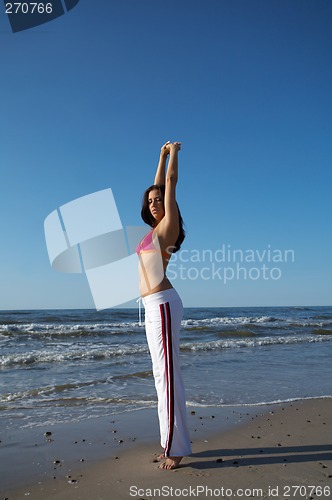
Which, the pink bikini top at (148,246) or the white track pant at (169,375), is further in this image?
the pink bikini top at (148,246)

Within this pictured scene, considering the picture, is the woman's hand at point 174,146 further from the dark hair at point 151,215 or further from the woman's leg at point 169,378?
the woman's leg at point 169,378

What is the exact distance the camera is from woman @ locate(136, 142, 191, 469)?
3105 mm

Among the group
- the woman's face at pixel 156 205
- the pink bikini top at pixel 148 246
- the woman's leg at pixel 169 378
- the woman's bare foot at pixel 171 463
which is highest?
the woman's face at pixel 156 205

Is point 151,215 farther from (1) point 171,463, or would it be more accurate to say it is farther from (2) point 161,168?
(1) point 171,463

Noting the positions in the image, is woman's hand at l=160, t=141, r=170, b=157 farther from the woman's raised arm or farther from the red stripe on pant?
the red stripe on pant

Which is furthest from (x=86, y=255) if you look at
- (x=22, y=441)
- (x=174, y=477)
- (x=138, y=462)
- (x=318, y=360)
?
(x=318, y=360)

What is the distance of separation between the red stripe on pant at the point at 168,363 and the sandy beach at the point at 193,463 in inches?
11.7

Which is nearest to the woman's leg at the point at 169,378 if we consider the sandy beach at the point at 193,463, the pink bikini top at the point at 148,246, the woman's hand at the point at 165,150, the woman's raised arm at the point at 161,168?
the sandy beach at the point at 193,463

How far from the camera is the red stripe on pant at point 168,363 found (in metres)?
3.09

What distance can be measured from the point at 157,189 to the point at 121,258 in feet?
5.74

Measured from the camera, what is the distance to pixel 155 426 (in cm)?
448


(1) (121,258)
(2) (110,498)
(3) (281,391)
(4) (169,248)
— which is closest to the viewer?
(2) (110,498)

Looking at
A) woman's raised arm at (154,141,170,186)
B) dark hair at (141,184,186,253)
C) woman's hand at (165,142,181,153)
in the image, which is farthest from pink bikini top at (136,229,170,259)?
woman's hand at (165,142,181,153)

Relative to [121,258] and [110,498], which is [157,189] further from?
[110,498]
